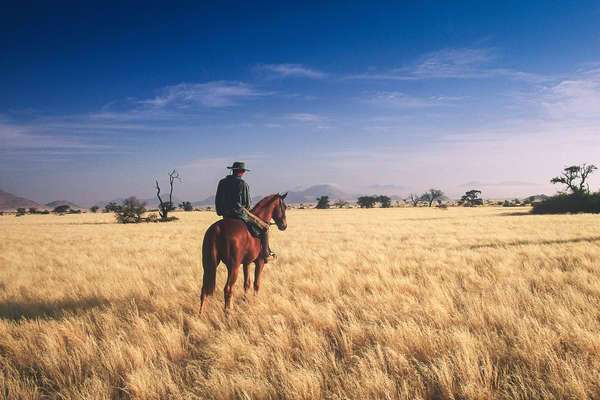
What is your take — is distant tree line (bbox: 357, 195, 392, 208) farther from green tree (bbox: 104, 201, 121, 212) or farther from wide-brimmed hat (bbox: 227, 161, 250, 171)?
wide-brimmed hat (bbox: 227, 161, 250, 171)

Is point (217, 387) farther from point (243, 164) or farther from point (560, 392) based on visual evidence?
point (243, 164)

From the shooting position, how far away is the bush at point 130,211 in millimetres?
33125

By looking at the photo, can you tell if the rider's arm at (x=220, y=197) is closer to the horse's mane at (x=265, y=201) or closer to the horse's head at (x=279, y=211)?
the horse's mane at (x=265, y=201)

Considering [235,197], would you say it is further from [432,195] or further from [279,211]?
[432,195]

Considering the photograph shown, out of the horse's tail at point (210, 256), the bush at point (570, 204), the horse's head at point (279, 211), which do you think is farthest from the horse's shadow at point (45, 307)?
the bush at point (570, 204)

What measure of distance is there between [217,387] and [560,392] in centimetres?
328

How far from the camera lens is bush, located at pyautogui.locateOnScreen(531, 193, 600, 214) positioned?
36031mm

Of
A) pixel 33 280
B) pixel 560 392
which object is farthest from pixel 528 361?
pixel 33 280

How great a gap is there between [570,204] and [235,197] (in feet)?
174

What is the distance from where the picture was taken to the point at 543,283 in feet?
19.4

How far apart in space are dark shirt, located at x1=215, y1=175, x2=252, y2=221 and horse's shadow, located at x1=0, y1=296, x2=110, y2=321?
10.6 ft

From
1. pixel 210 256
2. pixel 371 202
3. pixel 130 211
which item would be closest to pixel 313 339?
pixel 210 256

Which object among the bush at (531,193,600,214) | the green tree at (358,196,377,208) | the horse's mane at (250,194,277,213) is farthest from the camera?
the green tree at (358,196,377,208)

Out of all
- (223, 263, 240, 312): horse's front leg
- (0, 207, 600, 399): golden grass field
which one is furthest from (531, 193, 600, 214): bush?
(223, 263, 240, 312): horse's front leg
